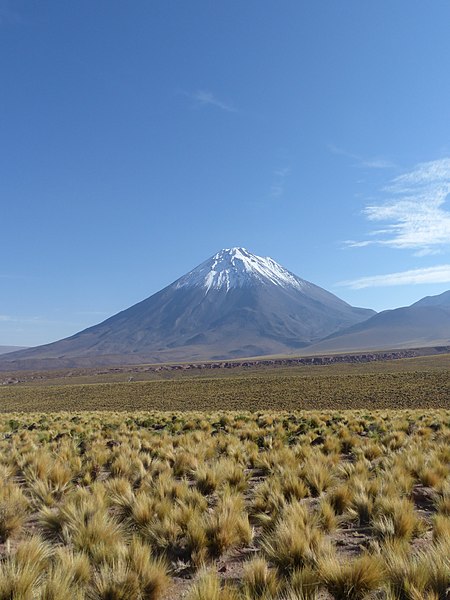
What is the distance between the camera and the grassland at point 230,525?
3.28 m

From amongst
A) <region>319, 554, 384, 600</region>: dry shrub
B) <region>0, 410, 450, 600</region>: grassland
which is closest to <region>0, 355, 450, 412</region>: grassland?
<region>0, 410, 450, 600</region>: grassland

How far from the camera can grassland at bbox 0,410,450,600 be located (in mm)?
3277

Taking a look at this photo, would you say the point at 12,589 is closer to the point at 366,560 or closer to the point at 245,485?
the point at 366,560

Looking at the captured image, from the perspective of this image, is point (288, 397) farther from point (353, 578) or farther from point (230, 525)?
point (353, 578)

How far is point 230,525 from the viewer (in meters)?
4.45

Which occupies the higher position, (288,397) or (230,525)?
(230,525)

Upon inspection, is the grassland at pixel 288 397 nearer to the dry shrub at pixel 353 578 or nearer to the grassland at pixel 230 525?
the grassland at pixel 230 525

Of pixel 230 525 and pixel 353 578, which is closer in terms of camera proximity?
pixel 353 578

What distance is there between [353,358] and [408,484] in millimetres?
111365

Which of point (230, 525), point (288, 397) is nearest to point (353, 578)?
point (230, 525)

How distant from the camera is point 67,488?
6691 mm

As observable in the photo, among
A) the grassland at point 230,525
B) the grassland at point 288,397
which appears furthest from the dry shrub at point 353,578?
the grassland at point 288,397

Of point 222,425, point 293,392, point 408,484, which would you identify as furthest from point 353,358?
point 408,484

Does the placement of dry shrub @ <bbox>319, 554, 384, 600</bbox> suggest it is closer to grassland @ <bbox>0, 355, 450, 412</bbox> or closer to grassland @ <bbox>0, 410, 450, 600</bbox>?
grassland @ <bbox>0, 410, 450, 600</bbox>
